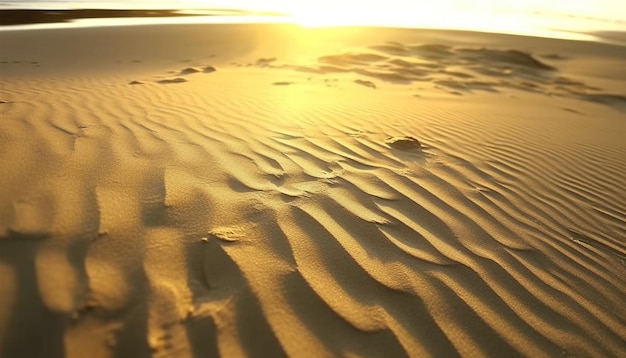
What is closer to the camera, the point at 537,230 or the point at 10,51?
the point at 537,230

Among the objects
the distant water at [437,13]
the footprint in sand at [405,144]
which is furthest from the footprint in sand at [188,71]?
the distant water at [437,13]

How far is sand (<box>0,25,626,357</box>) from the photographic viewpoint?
5.08 ft

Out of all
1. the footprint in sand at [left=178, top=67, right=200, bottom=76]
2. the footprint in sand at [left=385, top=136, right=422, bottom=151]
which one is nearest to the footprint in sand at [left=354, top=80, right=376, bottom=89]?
the footprint in sand at [left=178, top=67, right=200, bottom=76]

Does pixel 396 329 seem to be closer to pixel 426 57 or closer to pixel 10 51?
pixel 426 57

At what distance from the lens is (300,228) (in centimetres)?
206

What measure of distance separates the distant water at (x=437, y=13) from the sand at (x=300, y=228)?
1107cm

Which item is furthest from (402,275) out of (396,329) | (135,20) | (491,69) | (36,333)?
(135,20)

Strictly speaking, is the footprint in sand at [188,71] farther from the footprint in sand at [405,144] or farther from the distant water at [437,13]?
the distant water at [437,13]

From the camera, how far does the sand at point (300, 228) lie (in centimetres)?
155

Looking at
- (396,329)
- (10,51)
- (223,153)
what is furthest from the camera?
(10,51)

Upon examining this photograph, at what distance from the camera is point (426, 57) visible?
9.20 metres

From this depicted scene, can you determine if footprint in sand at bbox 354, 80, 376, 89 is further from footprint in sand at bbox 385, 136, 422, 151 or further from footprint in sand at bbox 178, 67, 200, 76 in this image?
footprint in sand at bbox 385, 136, 422, 151

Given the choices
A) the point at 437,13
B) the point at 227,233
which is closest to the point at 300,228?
the point at 227,233

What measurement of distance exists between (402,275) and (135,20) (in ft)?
47.0
